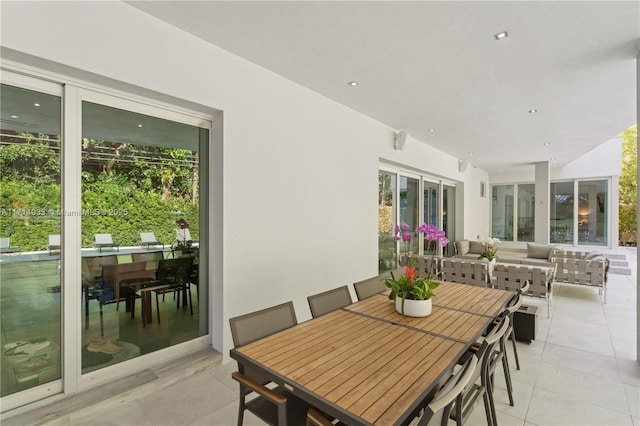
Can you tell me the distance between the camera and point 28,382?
1.99m

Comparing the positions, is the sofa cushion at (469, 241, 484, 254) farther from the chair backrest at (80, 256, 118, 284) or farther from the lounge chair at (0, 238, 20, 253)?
the lounge chair at (0, 238, 20, 253)

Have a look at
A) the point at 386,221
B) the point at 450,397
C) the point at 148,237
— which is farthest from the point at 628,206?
the point at 148,237

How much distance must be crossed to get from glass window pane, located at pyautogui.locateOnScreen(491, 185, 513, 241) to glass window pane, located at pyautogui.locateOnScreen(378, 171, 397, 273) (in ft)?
24.8

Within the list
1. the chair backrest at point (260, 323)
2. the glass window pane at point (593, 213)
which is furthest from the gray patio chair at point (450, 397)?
the glass window pane at point (593, 213)

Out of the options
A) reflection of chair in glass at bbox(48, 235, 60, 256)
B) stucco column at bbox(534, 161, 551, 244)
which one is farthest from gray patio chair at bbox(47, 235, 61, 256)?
stucco column at bbox(534, 161, 551, 244)

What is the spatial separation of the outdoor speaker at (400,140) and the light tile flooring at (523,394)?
334 cm

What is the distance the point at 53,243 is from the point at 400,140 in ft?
15.5

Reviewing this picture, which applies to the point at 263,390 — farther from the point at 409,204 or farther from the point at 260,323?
the point at 409,204

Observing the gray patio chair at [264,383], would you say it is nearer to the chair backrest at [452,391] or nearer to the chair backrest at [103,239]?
the chair backrest at [452,391]

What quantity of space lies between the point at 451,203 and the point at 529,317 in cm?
580

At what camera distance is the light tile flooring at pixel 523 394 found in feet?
6.73

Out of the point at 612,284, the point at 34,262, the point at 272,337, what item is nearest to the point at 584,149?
the point at 612,284

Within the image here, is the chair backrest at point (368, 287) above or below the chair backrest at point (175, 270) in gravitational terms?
below

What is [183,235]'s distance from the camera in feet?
9.22
